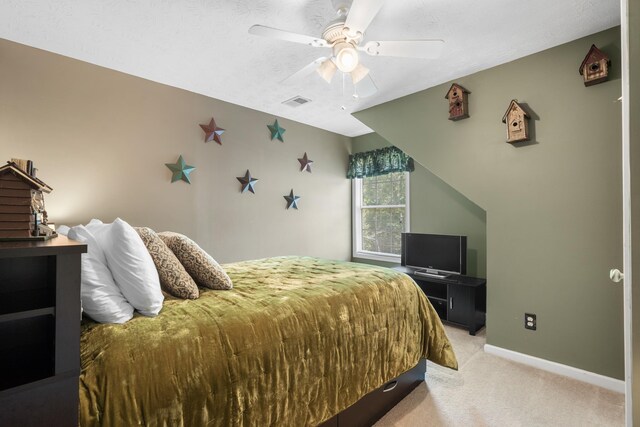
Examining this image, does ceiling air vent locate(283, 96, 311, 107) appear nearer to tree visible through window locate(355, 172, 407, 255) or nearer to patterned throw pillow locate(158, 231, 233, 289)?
tree visible through window locate(355, 172, 407, 255)

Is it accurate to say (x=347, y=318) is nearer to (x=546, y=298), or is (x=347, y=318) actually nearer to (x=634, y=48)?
(x=634, y=48)

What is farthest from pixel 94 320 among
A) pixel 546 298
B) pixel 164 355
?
pixel 546 298

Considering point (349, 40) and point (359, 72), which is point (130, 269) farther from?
point (359, 72)

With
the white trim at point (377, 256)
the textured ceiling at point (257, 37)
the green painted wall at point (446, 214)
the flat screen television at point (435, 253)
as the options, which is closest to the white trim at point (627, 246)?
the textured ceiling at point (257, 37)

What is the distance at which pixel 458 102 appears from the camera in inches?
118

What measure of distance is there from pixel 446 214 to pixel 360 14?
2.91m

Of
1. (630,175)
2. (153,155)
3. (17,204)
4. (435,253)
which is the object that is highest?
→ (153,155)

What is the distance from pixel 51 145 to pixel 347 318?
2.70m

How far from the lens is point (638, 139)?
1.08 meters

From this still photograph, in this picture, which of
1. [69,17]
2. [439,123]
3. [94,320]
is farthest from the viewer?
[439,123]

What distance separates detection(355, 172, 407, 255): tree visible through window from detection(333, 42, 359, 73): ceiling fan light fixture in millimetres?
2769

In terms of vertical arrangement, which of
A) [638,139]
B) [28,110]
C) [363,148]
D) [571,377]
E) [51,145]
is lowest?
[571,377]

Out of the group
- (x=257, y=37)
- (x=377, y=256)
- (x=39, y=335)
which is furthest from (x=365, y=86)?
(x=377, y=256)

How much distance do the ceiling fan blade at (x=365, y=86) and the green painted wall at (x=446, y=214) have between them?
1.99 metres
